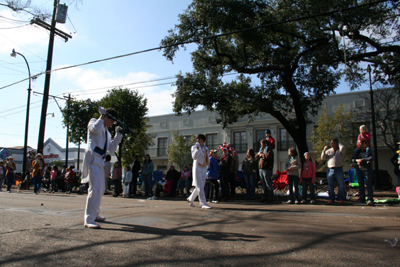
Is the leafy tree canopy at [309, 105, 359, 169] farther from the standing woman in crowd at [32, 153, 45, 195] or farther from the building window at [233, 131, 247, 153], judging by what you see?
the standing woman in crowd at [32, 153, 45, 195]

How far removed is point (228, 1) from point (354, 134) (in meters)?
21.9

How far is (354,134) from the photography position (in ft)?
101

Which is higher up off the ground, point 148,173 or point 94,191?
point 148,173

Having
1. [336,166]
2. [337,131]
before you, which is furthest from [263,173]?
[337,131]

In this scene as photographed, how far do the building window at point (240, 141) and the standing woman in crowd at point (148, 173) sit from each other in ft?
85.2

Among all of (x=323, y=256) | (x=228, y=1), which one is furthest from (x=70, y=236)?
(x=228, y=1)

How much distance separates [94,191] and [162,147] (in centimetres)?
4252

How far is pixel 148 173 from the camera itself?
14.7 metres

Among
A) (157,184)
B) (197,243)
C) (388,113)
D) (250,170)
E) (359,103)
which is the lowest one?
(197,243)

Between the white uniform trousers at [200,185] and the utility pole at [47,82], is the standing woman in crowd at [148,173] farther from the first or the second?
the utility pole at [47,82]

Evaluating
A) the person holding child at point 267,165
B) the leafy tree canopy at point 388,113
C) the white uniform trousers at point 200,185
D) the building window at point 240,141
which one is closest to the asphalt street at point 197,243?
the white uniform trousers at point 200,185

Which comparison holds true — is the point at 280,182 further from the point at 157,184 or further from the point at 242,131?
the point at 242,131

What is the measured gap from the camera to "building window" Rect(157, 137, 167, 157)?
47.1m

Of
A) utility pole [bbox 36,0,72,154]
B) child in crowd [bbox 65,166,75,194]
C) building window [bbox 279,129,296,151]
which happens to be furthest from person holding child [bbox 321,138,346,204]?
building window [bbox 279,129,296,151]
